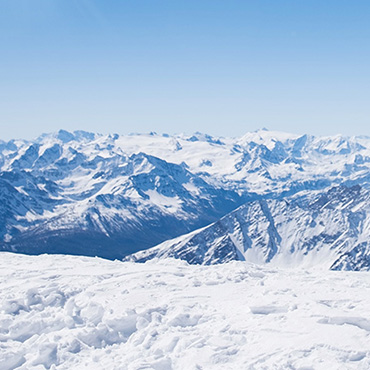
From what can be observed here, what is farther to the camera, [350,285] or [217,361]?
[350,285]

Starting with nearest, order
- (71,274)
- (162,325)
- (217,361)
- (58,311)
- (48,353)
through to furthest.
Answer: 1. (217,361)
2. (48,353)
3. (162,325)
4. (58,311)
5. (71,274)

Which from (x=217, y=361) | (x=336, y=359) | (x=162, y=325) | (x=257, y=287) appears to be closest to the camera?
(x=336, y=359)

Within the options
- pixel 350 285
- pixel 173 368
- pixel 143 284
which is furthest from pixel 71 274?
pixel 350 285

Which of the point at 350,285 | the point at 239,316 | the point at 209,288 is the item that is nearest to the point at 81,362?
the point at 239,316

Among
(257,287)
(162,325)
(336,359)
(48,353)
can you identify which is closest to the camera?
(336,359)

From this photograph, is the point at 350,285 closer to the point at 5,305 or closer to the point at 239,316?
the point at 239,316

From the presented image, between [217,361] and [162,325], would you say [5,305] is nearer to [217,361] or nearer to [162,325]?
[162,325]
